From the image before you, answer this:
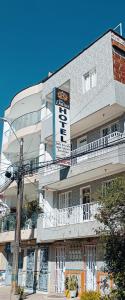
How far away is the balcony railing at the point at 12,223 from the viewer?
2334cm

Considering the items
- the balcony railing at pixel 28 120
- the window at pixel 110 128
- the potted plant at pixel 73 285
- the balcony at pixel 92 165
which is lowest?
the potted plant at pixel 73 285

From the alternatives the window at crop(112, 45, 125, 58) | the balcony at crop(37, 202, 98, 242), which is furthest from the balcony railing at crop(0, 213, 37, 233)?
the window at crop(112, 45, 125, 58)

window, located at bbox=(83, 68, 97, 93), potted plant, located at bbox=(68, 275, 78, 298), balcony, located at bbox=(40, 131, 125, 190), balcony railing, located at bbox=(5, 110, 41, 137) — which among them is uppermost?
window, located at bbox=(83, 68, 97, 93)

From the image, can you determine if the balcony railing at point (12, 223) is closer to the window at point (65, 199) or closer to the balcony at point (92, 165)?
the window at point (65, 199)

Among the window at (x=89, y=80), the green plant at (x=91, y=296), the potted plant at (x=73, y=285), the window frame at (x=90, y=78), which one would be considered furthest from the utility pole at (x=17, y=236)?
the window at (x=89, y=80)

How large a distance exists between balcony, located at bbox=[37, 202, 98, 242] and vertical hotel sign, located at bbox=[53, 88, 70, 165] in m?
2.90

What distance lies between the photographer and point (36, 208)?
22.9 m

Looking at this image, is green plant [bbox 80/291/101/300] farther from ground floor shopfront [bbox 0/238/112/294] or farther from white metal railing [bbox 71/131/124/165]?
white metal railing [bbox 71/131/124/165]

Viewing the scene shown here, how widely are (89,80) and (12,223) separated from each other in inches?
467

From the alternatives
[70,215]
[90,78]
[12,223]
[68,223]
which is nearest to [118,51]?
[90,78]

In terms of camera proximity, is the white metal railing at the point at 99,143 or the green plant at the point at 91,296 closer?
the green plant at the point at 91,296

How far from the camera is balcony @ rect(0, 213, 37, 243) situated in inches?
915

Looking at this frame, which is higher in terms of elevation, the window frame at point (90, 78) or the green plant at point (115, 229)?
the window frame at point (90, 78)

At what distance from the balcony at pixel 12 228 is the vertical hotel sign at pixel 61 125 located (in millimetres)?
5448
